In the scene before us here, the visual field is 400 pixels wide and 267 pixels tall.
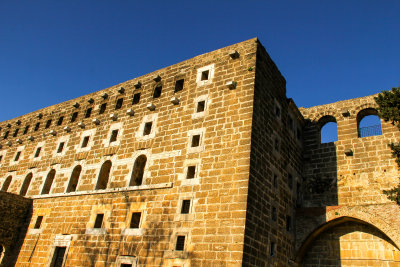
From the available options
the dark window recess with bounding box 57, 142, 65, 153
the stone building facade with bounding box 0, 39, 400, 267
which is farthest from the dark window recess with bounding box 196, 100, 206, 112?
the dark window recess with bounding box 57, 142, 65, 153

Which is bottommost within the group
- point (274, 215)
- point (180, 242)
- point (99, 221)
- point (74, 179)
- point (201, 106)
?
point (180, 242)

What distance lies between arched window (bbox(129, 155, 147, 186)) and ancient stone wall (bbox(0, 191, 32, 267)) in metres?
7.15

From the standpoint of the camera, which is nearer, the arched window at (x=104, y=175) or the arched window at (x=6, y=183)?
the arched window at (x=104, y=175)

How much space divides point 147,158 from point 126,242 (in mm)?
3726

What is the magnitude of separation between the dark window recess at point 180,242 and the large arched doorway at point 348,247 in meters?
5.87

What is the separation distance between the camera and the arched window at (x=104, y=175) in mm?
17312

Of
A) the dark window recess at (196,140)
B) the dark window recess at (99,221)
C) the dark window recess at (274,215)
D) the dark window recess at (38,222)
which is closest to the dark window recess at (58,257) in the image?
the dark window recess at (99,221)

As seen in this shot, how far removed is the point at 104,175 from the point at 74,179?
231cm

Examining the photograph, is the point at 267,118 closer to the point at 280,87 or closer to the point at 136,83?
the point at 280,87

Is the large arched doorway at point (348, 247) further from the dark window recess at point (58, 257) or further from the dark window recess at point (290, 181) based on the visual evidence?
the dark window recess at point (58, 257)

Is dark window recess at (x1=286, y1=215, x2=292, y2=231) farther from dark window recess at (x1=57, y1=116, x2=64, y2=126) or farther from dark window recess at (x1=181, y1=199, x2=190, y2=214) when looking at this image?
dark window recess at (x1=57, y1=116, x2=64, y2=126)

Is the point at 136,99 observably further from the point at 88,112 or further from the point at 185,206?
the point at 185,206

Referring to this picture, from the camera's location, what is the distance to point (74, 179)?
740 inches

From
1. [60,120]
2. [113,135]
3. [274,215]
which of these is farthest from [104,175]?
[274,215]
